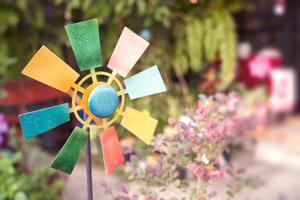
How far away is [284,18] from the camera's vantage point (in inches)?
236

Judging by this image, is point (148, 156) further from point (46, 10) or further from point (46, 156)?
point (46, 10)

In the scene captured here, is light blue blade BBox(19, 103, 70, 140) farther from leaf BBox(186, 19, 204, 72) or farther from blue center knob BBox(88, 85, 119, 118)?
leaf BBox(186, 19, 204, 72)

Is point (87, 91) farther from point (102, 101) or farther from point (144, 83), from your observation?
point (144, 83)

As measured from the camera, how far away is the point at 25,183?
9.91 ft

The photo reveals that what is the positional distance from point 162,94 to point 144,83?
212 cm

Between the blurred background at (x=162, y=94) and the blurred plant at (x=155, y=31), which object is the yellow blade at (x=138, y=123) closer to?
the blurred background at (x=162, y=94)

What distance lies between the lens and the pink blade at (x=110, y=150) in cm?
189

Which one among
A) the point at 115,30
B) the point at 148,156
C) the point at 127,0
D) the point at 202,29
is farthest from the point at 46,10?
the point at 148,156

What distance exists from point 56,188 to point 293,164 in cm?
267

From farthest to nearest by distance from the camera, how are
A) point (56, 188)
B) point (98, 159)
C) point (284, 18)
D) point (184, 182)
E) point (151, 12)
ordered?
1. point (284, 18)
2. point (151, 12)
3. point (98, 159)
4. point (56, 188)
5. point (184, 182)

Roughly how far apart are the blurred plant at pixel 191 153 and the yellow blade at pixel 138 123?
0.83ft

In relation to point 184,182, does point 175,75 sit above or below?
above

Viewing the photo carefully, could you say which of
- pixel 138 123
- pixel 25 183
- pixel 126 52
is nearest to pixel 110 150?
pixel 138 123

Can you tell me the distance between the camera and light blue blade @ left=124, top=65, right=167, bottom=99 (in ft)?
6.22
